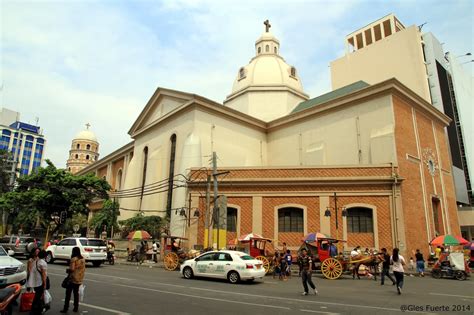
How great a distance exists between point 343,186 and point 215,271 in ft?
45.1

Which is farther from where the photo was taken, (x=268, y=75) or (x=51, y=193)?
(x=268, y=75)

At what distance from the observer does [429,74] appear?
49.9m

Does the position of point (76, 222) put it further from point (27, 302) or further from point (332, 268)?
point (27, 302)

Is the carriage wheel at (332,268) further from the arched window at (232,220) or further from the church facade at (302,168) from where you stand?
the arched window at (232,220)

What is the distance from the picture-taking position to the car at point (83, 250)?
19.3 m

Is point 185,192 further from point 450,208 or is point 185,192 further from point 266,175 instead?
point 450,208

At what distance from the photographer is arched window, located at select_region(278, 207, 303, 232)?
25.4 m

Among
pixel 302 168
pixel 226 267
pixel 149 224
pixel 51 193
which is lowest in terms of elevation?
pixel 226 267

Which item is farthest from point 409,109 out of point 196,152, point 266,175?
point 196,152

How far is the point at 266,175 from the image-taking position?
26.8 meters

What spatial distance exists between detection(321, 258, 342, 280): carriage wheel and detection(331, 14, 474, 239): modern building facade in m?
36.8

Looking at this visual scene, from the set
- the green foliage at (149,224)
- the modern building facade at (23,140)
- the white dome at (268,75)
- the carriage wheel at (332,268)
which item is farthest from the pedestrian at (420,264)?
the modern building facade at (23,140)

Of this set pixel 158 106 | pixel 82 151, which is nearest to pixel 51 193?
pixel 158 106

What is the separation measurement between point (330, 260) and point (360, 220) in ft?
28.5
